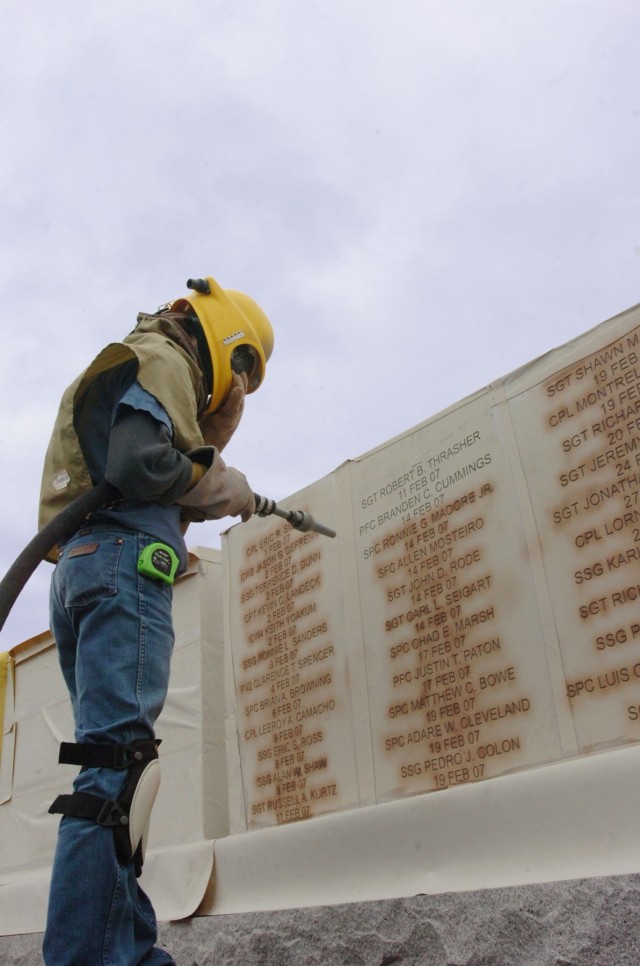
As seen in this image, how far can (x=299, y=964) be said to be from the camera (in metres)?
2.32

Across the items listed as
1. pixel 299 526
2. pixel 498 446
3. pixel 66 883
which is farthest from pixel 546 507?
pixel 66 883

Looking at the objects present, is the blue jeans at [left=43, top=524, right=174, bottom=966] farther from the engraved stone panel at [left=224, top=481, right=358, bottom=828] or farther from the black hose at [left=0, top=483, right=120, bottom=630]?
the engraved stone panel at [left=224, top=481, right=358, bottom=828]

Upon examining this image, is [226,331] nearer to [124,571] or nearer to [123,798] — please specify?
[124,571]

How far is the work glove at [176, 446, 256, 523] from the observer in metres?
2.29

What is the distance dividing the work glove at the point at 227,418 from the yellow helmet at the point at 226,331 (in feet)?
0.07

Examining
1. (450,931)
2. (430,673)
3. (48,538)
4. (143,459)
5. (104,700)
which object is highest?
(143,459)

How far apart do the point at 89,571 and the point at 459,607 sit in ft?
3.25

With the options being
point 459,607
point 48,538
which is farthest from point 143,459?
point 459,607

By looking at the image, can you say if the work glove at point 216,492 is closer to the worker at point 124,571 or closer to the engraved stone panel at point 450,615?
the worker at point 124,571

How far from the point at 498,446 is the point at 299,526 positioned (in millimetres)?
618

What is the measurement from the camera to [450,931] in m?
A: 2.02

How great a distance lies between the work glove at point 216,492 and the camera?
2.29 metres

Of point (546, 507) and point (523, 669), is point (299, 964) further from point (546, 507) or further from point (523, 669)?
point (546, 507)

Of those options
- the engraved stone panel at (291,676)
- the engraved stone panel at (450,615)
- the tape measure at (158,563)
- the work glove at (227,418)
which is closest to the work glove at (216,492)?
the tape measure at (158,563)
